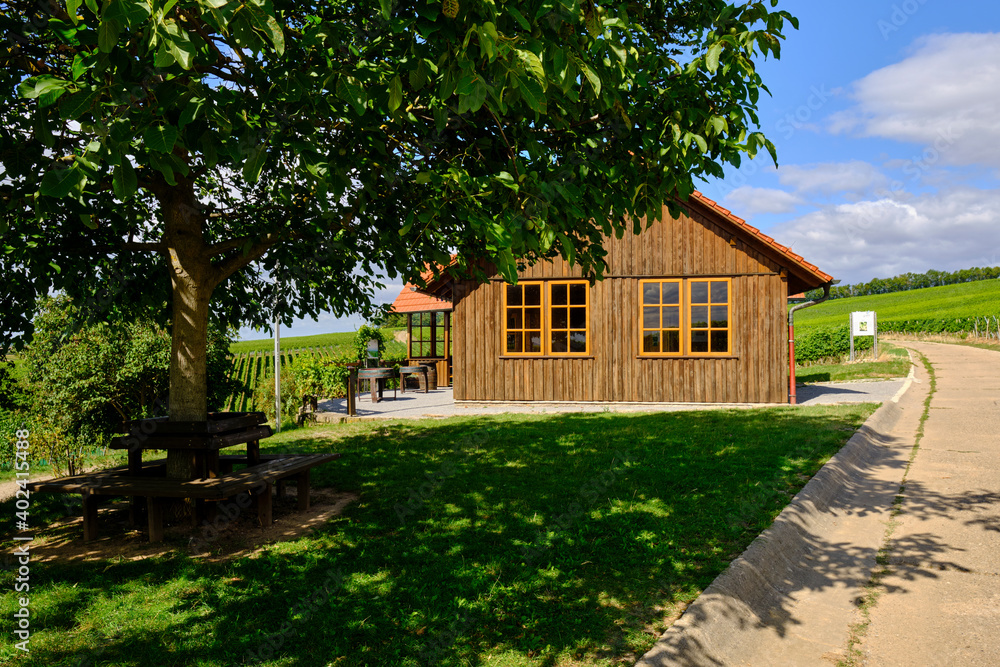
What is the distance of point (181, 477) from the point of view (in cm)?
541

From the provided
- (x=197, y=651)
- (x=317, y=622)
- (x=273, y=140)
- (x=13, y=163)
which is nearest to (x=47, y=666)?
(x=197, y=651)

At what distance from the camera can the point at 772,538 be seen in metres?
4.74

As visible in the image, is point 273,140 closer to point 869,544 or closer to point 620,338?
point 869,544

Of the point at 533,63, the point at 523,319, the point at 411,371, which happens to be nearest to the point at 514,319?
the point at 523,319

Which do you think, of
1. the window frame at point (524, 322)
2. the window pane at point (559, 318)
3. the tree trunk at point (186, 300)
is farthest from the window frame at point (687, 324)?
the tree trunk at point (186, 300)

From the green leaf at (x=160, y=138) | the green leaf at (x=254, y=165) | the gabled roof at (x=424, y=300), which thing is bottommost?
the green leaf at (x=254, y=165)

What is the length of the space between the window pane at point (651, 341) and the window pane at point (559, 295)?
6.59ft

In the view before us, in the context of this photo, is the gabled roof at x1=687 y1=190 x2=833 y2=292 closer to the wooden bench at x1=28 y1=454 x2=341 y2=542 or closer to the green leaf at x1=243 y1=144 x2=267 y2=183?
the wooden bench at x1=28 y1=454 x2=341 y2=542

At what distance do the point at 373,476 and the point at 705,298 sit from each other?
30.4ft

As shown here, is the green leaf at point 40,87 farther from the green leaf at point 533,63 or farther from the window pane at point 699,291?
the window pane at point 699,291

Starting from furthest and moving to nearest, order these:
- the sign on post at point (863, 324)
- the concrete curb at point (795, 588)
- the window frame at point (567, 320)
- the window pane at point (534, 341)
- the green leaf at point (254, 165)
A: the sign on post at point (863, 324) → the window pane at point (534, 341) → the window frame at point (567, 320) → the concrete curb at point (795, 588) → the green leaf at point (254, 165)

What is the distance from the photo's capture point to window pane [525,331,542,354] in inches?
574

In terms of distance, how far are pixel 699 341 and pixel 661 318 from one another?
979mm

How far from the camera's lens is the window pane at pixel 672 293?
14000mm
